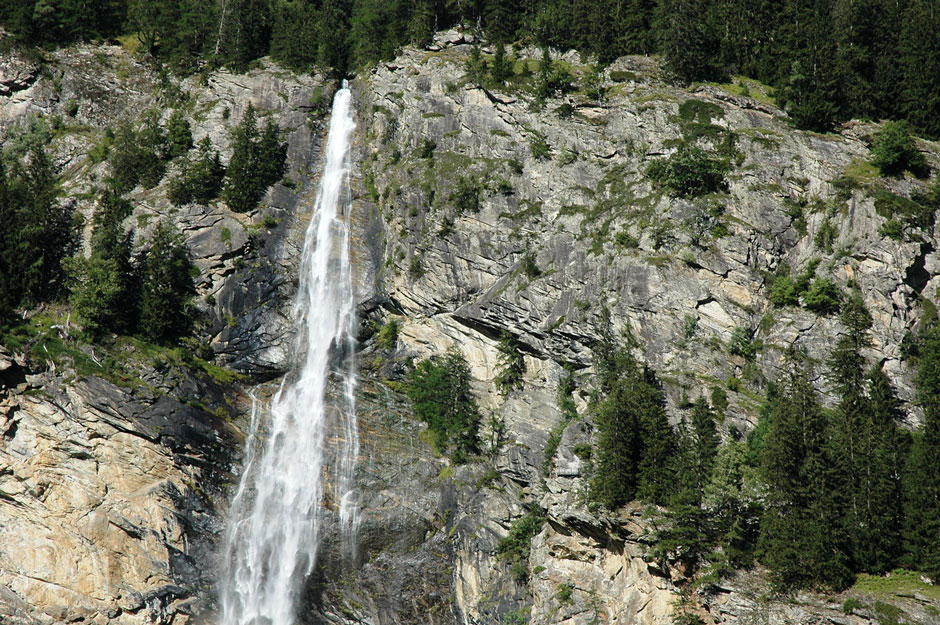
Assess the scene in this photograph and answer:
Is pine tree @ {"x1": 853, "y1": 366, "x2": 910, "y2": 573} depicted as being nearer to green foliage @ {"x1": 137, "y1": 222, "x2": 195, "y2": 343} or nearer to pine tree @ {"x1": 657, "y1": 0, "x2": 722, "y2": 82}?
pine tree @ {"x1": 657, "y1": 0, "x2": 722, "y2": 82}

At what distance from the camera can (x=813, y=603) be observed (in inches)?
1182

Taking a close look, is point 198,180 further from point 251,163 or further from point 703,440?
point 703,440

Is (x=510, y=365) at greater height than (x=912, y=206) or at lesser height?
lesser

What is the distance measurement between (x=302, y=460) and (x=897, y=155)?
39414 mm

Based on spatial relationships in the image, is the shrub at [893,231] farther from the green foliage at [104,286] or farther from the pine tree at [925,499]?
the green foliage at [104,286]

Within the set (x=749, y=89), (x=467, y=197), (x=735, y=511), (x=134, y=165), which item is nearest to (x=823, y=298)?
(x=735, y=511)

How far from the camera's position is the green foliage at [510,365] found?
144ft

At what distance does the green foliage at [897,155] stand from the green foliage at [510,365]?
23.6m

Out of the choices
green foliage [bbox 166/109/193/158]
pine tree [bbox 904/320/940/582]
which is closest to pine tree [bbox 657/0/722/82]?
pine tree [bbox 904/320/940/582]

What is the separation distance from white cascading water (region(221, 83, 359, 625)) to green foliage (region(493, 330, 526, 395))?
973cm

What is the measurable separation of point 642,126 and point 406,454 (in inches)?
1039

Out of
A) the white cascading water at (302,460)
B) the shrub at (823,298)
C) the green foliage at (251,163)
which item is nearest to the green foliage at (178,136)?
the green foliage at (251,163)

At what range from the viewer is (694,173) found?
4306 centimetres

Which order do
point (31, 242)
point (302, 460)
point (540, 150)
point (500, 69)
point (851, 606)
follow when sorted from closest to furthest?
point (851, 606)
point (302, 460)
point (31, 242)
point (540, 150)
point (500, 69)
